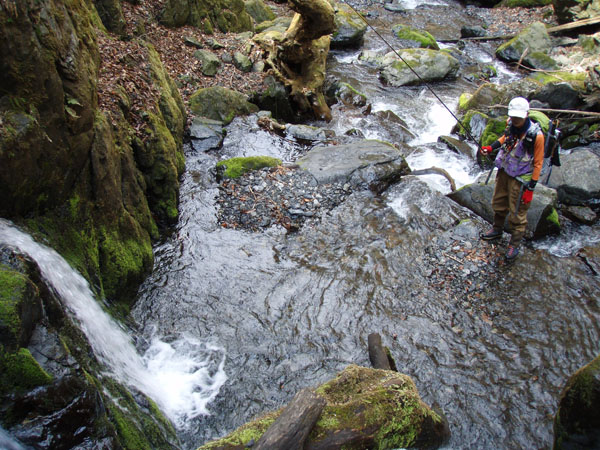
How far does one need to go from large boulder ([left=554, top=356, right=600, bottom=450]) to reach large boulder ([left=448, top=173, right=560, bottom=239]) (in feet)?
17.3

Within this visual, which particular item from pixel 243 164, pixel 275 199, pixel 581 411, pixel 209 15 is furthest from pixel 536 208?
pixel 209 15

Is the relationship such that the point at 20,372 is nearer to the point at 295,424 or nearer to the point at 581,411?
the point at 295,424

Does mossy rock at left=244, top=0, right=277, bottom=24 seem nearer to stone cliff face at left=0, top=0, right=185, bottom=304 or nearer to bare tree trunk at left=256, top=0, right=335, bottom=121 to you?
bare tree trunk at left=256, top=0, right=335, bottom=121

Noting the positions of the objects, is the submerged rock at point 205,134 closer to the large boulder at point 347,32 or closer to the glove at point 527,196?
the glove at point 527,196

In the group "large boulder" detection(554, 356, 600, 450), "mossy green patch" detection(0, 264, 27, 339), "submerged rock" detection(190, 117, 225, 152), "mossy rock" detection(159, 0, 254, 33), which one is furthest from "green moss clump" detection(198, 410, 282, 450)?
"mossy rock" detection(159, 0, 254, 33)

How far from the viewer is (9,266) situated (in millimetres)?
3311

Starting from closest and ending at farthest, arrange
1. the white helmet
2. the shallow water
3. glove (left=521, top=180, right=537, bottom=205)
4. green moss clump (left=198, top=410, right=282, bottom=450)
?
1. green moss clump (left=198, top=410, right=282, bottom=450)
2. the shallow water
3. the white helmet
4. glove (left=521, top=180, right=537, bottom=205)

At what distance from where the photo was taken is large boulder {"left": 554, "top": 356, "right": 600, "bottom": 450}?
131 inches

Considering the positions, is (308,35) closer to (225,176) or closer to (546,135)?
(225,176)

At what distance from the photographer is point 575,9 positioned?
2033cm

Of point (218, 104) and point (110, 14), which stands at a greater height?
point (110, 14)

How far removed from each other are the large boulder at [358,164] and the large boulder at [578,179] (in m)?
3.59

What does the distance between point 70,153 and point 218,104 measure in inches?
281

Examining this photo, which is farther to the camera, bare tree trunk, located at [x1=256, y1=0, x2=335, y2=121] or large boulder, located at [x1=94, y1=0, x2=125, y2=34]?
bare tree trunk, located at [x1=256, y1=0, x2=335, y2=121]
